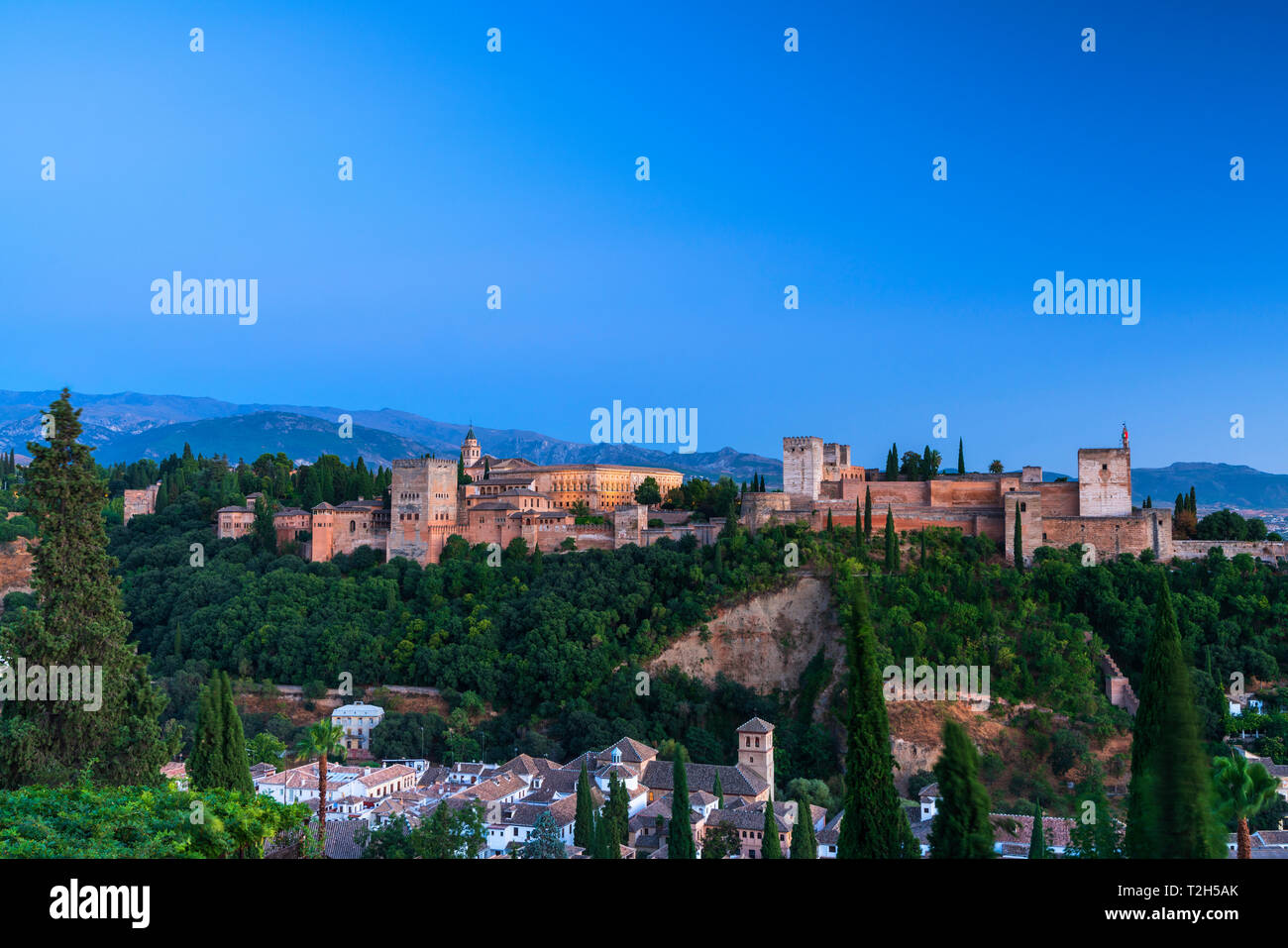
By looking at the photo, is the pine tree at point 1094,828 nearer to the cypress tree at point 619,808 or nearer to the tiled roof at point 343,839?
the cypress tree at point 619,808

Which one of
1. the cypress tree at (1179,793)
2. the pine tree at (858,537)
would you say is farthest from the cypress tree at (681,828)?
the pine tree at (858,537)

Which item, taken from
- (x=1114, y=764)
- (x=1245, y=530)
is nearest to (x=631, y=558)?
(x=1114, y=764)

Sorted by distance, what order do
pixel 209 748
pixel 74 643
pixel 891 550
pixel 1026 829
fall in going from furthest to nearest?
pixel 891 550 < pixel 1026 829 < pixel 209 748 < pixel 74 643

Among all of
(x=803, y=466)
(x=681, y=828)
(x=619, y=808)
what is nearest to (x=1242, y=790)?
(x=681, y=828)

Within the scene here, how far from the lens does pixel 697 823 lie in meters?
25.8

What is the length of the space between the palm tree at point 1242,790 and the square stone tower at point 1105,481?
25979 mm

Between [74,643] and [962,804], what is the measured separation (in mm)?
9905

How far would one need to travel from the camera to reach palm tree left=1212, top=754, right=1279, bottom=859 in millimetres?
11180

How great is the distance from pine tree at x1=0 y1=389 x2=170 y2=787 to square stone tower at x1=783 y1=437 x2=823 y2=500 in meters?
30.3

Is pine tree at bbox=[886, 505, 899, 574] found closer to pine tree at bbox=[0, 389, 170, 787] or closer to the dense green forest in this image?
the dense green forest

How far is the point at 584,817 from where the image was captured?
2398cm

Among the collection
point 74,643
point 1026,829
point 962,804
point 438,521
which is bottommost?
point 1026,829

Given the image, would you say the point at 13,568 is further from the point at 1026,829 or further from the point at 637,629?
the point at 1026,829

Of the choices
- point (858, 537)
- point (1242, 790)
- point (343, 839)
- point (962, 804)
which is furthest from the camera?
point (858, 537)
